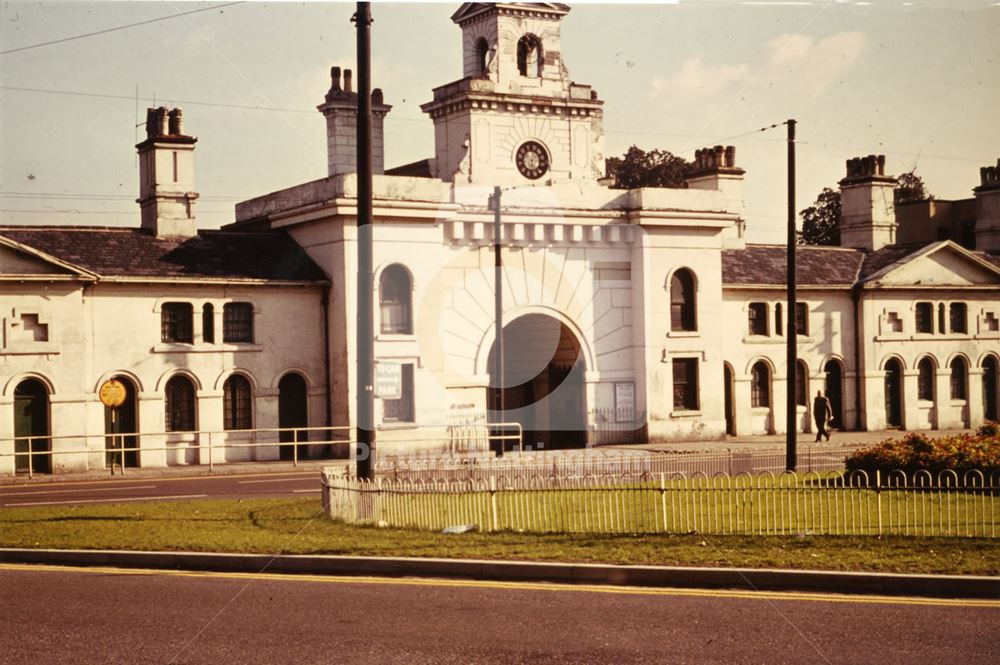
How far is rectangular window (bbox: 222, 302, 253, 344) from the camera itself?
36.4 meters

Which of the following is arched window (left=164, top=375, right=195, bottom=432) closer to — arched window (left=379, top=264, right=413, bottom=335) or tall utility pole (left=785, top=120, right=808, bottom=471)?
arched window (left=379, top=264, right=413, bottom=335)

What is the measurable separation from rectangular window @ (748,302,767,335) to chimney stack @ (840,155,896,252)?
720cm

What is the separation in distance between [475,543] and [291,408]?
20.2 m

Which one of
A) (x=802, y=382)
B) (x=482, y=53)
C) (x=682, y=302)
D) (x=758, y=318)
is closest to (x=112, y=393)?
(x=482, y=53)

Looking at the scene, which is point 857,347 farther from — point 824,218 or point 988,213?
point 824,218

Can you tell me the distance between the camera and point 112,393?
32938 mm

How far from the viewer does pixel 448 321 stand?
38250 millimetres

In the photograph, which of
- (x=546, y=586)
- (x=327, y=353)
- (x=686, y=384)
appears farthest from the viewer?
(x=686, y=384)

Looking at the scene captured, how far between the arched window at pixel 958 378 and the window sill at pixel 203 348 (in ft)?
83.0

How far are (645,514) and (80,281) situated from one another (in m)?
18.5

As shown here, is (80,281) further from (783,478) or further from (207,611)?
(207,611)

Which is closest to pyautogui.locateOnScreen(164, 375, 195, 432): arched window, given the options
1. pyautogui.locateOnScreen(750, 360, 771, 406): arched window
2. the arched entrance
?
the arched entrance

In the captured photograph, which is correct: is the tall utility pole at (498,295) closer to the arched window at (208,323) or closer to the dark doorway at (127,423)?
the arched window at (208,323)

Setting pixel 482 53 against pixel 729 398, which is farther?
pixel 729 398
